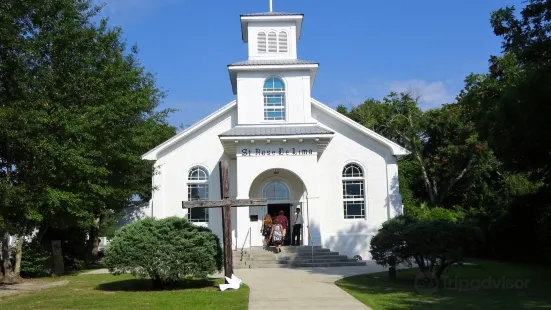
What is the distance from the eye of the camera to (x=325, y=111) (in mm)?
25109

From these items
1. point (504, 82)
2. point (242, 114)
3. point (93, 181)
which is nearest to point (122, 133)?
point (93, 181)

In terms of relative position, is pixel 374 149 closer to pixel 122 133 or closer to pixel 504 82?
pixel 504 82

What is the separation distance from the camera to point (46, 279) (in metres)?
18.5

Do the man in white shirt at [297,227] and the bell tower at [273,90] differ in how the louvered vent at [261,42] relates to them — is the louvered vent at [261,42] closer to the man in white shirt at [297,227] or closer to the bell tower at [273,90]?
the bell tower at [273,90]

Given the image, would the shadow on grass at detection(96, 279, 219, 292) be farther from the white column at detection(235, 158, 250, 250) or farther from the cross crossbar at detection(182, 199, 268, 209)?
the white column at detection(235, 158, 250, 250)

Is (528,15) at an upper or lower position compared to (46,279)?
upper

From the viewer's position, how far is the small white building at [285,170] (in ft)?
78.9

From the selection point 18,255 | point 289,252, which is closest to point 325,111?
point 289,252

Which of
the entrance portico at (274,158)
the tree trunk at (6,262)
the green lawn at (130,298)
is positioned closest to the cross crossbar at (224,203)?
the green lawn at (130,298)

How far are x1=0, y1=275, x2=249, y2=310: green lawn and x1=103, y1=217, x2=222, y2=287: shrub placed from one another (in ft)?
1.65

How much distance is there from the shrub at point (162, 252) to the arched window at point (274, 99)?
11599 millimetres

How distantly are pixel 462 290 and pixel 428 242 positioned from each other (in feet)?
4.64

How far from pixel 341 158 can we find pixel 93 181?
1100cm

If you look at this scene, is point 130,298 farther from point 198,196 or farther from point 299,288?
point 198,196
